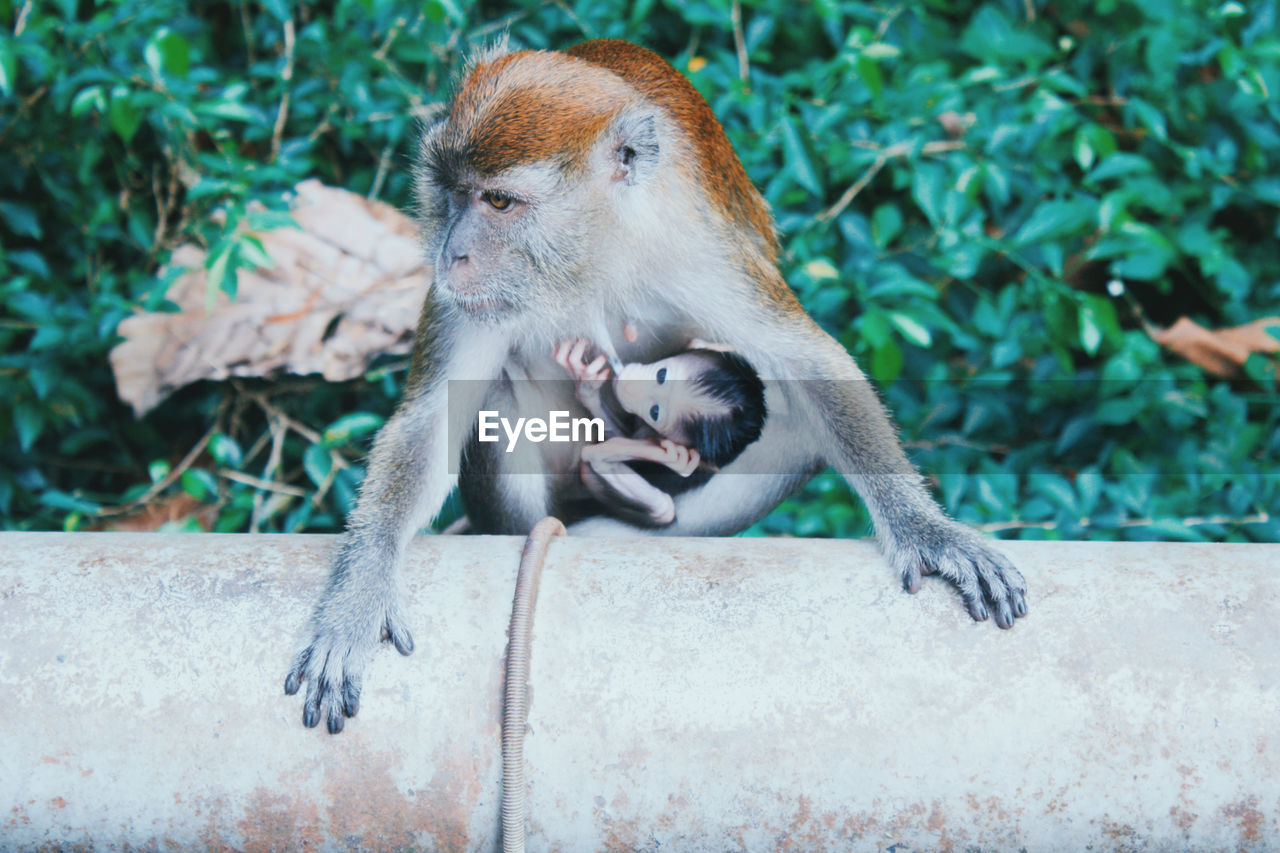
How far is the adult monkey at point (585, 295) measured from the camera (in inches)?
69.1

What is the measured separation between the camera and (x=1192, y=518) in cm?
252

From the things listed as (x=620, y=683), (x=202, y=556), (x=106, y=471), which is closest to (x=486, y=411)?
(x=202, y=556)

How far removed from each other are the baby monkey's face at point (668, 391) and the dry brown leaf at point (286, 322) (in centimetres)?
103

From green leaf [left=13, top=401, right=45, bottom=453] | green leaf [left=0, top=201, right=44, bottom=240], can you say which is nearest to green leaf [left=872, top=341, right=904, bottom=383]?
green leaf [left=13, top=401, right=45, bottom=453]

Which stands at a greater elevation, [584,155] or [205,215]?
[584,155]

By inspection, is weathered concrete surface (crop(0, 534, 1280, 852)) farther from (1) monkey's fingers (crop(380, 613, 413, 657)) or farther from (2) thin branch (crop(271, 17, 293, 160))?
(2) thin branch (crop(271, 17, 293, 160))

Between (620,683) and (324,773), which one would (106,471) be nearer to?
(324,773)

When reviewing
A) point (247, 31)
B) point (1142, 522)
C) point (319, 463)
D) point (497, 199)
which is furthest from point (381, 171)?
point (1142, 522)

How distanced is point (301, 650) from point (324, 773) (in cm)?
19

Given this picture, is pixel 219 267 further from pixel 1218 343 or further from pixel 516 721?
pixel 1218 343

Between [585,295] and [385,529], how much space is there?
1.81ft

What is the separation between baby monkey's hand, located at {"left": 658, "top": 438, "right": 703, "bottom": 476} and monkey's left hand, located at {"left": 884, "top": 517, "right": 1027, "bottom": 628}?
49 centimetres

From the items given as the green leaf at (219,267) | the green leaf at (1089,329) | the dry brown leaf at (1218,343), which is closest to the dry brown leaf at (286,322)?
the green leaf at (219,267)

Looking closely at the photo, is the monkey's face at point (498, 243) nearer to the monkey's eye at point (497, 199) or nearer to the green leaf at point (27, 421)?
the monkey's eye at point (497, 199)
